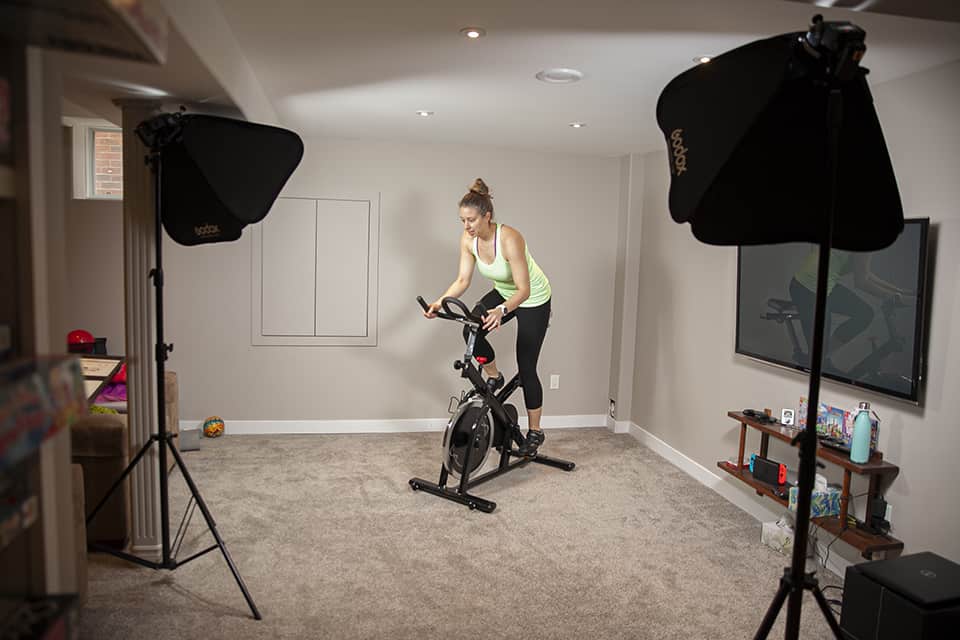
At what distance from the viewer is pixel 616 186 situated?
5.59 m

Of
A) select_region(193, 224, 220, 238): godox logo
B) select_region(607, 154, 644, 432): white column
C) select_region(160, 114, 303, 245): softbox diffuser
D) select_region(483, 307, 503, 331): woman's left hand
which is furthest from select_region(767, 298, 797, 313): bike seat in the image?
select_region(193, 224, 220, 238): godox logo

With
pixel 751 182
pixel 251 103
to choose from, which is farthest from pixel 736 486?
pixel 251 103

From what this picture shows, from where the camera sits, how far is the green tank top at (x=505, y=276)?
430 cm

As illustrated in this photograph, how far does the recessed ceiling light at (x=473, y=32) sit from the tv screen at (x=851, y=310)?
1.73 m

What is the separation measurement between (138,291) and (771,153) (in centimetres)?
247

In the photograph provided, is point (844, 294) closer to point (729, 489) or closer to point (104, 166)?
point (729, 489)

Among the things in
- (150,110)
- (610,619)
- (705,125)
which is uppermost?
(150,110)

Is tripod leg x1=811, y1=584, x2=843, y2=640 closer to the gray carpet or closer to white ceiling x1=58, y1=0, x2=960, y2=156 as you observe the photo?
the gray carpet

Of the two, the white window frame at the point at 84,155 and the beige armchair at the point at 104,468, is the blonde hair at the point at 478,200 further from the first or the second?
the white window frame at the point at 84,155

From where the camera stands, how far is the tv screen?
2.80 metres

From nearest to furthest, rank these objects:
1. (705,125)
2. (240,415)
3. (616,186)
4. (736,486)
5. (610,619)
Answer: (705,125) < (610,619) < (736,486) < (240,415) < (616,186)

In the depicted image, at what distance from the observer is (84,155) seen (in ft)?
16.5

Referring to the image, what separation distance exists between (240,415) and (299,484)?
4.30 feet

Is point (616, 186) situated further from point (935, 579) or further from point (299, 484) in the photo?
point (935, 579)
